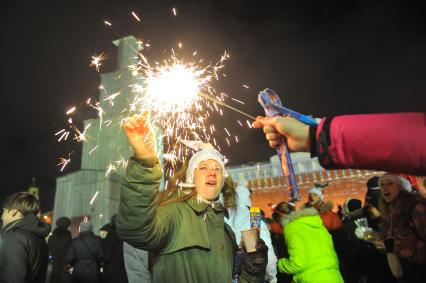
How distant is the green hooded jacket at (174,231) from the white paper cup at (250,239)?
15 centimetres

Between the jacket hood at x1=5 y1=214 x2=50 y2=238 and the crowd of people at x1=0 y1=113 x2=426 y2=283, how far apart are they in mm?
11

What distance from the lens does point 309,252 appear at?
13.4 feet

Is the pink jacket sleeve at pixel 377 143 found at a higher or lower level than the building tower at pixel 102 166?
lower

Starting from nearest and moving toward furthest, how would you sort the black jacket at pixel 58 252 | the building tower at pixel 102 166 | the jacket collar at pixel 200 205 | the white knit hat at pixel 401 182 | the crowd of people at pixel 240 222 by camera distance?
1. the crowd of people at pixel 240 222
2. the jacket collar at pixel 200 205
3. the white knit hat at pixel 401 182
4. the black jacket at pixel 58 252
5. the building tower at pixel 102 166

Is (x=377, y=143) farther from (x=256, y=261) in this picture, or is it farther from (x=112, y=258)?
(x=112, y=258)

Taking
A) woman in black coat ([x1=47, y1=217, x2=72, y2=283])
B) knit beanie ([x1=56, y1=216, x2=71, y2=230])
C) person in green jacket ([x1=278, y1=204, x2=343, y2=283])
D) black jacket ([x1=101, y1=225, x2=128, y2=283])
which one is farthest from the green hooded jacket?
woman in black coat ([x1=47, y1=217, x2=72, y2=283])

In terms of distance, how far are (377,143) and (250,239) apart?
1469 millimetres

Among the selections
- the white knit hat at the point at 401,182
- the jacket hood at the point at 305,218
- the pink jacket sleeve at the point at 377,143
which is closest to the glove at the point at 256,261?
the pink jacket sleeve at the point at 377,143

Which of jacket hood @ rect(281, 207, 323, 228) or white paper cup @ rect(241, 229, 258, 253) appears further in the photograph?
jacket hood @ rect(281, 207, 323, 228)

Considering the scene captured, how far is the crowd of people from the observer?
1436mm

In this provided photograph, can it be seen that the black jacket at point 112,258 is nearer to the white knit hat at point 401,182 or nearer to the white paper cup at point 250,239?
the white paper cup at point 250,239

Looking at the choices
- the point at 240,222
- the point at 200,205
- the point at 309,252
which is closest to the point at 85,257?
the point at 240,222

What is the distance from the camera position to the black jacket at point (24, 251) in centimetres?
314

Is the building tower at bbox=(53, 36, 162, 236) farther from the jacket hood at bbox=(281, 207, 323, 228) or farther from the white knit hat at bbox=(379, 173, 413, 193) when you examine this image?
the white knit hat at bbox=(379, 173, 413, 193)
